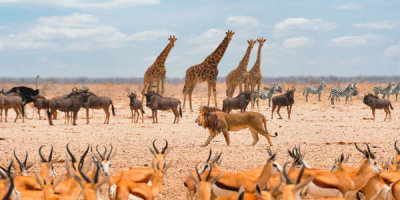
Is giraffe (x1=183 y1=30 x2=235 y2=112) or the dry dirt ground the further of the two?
giraffe (x1=183 y1=30 x2=235 y2=112)

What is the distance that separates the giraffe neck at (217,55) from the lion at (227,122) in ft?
43.8

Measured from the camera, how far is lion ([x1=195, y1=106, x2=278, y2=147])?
13383 millimetres

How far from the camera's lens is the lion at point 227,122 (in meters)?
13.4

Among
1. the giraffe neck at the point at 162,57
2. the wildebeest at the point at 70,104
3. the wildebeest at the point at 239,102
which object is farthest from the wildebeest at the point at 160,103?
the giraffe neck at the point at 162,57

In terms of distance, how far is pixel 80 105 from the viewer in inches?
813

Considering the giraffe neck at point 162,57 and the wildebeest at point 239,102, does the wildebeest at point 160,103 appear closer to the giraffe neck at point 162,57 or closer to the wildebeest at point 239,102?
the wildebeest at point 239,102

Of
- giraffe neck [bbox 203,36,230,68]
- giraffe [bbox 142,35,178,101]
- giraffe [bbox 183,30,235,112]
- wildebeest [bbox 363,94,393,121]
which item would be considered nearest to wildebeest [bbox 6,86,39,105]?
giraffe [bbox 142,35,178,101]

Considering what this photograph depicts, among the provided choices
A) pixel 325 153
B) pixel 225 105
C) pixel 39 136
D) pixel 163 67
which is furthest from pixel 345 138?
pixel 163 67

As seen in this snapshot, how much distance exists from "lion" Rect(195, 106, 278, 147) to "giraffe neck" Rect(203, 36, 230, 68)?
13347 mm

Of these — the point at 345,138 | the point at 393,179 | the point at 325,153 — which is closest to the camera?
the point at 393,179

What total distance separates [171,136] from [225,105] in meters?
5.85

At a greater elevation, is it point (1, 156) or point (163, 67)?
point (163, 67)

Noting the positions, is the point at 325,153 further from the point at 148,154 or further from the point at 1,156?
the point at 1,156

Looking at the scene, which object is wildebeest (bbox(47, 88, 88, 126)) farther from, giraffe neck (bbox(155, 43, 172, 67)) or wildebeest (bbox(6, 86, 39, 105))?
giraffe neck (bbox(155, 43, 172, 67))
